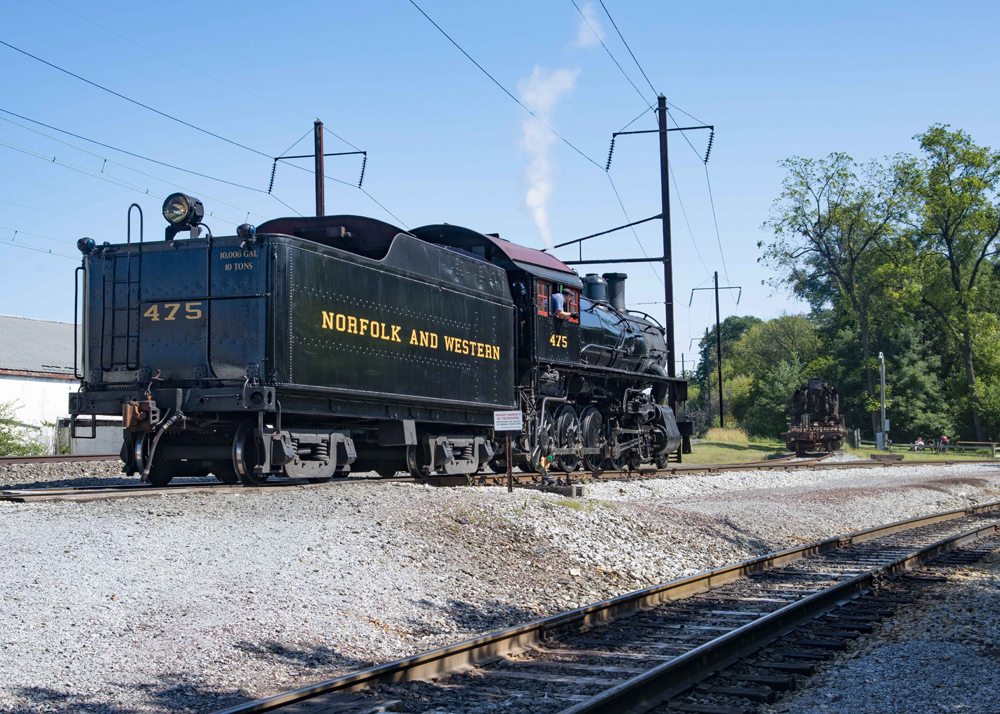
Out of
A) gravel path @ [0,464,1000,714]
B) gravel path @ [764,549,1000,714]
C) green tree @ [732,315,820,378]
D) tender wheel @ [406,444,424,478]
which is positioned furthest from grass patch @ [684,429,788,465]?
green tree @ [732,315,820,378]

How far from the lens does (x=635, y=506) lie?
41.5 feet

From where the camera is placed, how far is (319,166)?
79.1ft

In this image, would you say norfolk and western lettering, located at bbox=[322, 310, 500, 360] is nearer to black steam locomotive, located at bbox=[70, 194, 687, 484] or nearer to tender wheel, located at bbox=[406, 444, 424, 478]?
black steam locomotive, located at bbox=[70, 194, 687, 484]

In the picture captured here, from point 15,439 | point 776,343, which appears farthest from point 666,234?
point 776,343

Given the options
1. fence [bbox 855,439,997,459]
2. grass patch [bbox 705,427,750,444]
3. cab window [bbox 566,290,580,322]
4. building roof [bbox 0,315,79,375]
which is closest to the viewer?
cab window [bbox 566,290,580,322]

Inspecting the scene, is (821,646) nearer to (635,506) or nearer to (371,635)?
(371,635)

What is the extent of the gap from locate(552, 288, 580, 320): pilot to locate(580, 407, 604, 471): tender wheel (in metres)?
2.37

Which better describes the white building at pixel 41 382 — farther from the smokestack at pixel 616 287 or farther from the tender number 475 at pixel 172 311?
the tender number 475 at pixel 172 311

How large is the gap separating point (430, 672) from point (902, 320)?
5723 cm

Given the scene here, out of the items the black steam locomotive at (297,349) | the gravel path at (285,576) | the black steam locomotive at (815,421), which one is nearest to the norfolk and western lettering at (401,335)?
the black steam locomotive at (297,349)

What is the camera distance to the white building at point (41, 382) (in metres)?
28.4

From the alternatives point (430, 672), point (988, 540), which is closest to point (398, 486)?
point (430, 672)

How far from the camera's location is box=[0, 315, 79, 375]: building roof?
105 feet

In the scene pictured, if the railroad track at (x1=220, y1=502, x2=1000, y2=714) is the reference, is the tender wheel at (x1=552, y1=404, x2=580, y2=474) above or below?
above
